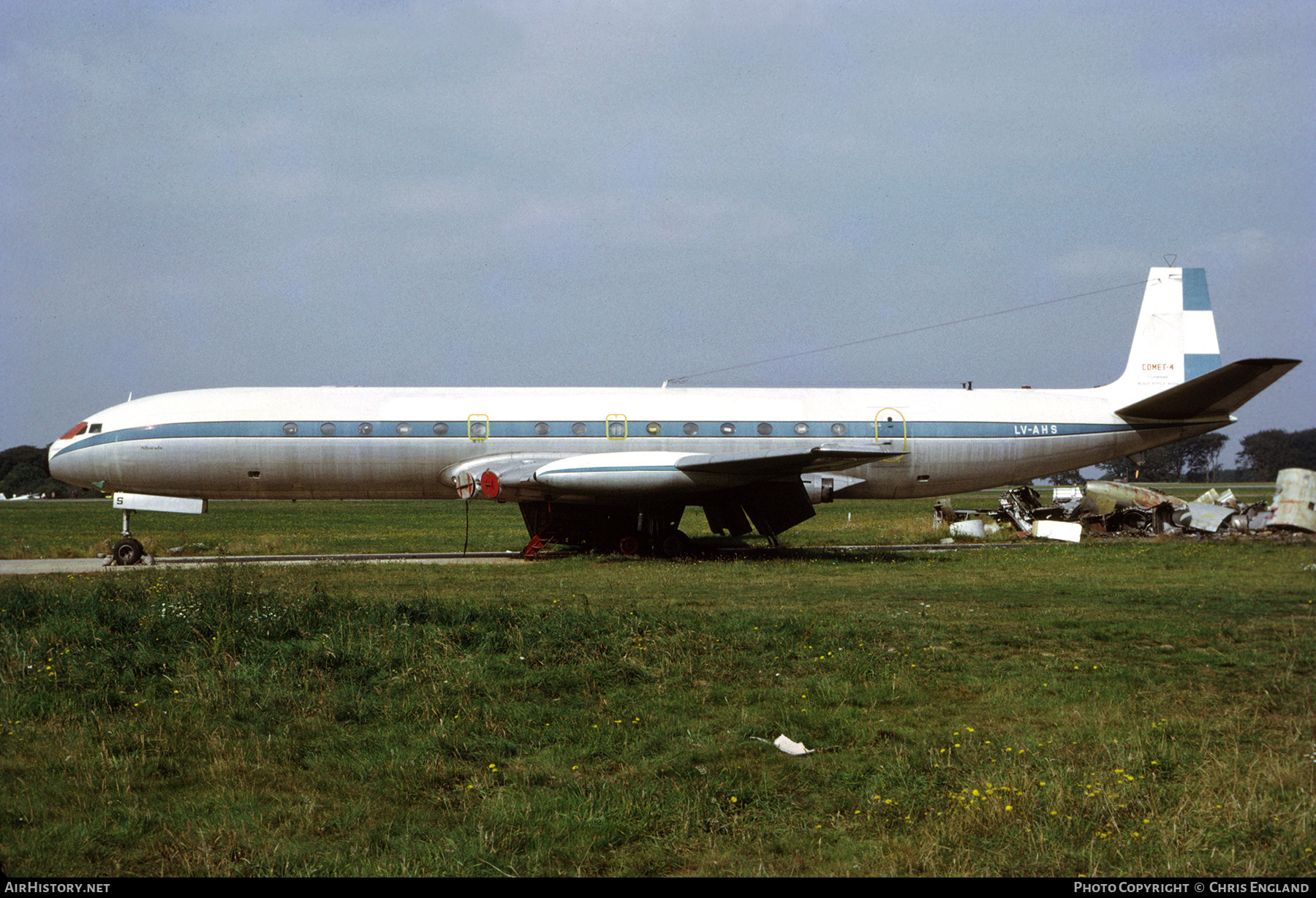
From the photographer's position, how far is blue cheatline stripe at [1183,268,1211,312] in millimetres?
24141

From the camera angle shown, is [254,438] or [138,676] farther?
[254,438]

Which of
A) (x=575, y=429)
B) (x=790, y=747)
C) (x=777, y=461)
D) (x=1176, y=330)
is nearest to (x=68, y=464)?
(x=575, y=429)

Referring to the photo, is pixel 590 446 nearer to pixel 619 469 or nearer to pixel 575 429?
pixel 575 429

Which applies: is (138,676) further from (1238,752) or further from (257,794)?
(1238,752)

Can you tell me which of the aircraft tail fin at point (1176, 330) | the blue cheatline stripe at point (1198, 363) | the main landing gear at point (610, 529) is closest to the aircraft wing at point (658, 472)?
the main landing gear at point (610, 529)

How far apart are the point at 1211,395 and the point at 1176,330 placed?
2985 millimetres

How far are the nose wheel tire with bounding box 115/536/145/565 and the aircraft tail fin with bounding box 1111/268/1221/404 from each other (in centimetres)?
2370

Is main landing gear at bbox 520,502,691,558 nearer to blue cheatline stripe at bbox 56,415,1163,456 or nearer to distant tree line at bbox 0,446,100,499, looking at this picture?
blue cheatline stripe at bbox 56,415,1163,456

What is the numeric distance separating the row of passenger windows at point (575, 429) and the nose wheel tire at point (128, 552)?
3.91m

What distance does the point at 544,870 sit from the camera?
15.9 feet

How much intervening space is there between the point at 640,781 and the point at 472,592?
8557 millimetres

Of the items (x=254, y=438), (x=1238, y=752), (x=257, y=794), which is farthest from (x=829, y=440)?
(x=257, y=794)

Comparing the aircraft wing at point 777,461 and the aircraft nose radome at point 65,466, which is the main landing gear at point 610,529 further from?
the aircraft nose radome at point 65,466

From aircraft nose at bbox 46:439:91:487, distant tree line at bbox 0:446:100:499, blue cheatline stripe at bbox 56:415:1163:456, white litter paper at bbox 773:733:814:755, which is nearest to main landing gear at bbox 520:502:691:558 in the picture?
blue cheatline stripe at bbox 56:415:1163:456
